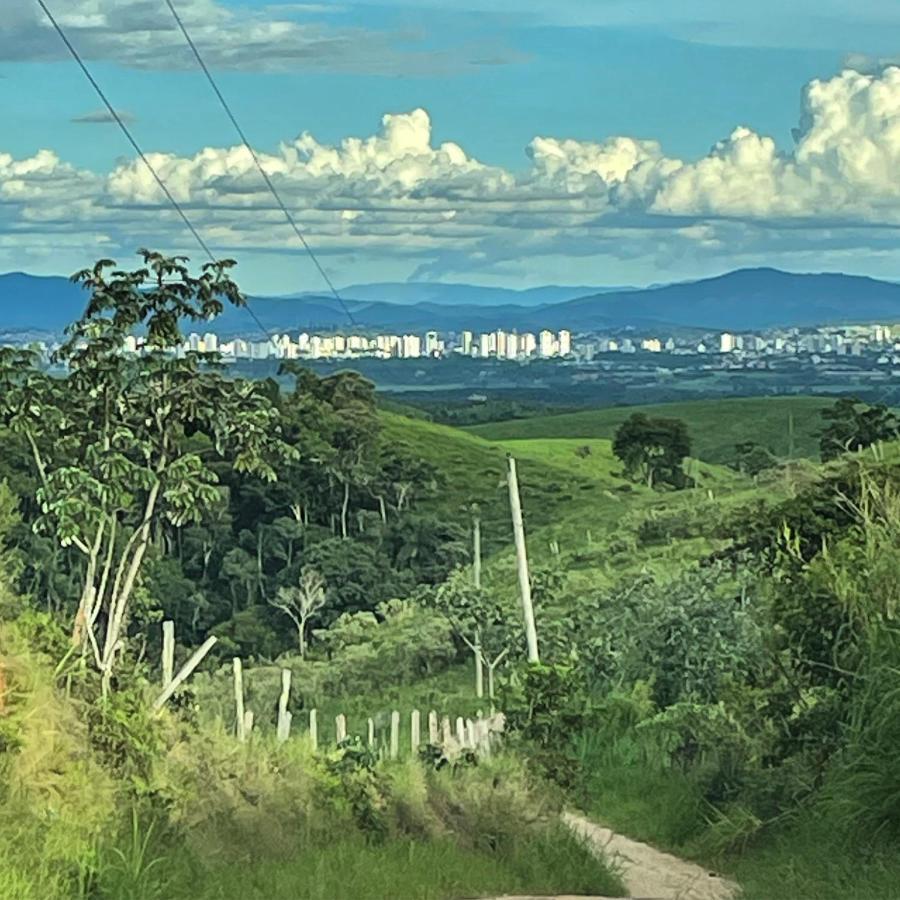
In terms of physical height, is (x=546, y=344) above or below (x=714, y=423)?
above

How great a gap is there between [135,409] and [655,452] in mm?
56270

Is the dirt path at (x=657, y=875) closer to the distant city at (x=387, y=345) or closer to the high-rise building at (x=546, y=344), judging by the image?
the distant city at (x=387, y=345)

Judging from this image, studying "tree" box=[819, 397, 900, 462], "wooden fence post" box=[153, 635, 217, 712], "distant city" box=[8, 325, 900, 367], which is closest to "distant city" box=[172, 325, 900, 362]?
"distant city" box=[8, 325, 900, 367]

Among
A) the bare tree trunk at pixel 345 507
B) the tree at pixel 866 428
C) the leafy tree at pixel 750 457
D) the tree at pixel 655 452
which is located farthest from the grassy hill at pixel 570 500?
the bare tree trunk at pixel 345 507

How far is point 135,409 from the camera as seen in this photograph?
51.0 feet

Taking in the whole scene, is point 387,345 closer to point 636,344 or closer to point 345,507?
point 345,507

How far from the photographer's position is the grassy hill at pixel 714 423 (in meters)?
77.1

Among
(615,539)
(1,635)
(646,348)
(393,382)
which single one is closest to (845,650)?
(1,635)

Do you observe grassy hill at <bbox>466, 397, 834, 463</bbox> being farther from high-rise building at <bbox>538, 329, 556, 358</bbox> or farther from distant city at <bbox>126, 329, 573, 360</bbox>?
high-rise building at <bbox>538, 329, 556, 358</bbox>

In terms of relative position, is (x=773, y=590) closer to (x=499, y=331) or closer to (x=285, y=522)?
(x=285, y=522)

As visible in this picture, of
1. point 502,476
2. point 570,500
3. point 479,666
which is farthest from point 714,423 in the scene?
point 479,666

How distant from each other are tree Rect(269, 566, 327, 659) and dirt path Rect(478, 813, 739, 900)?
29.4 metres

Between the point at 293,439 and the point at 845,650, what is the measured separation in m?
37.8

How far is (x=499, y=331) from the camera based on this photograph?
299 ft
